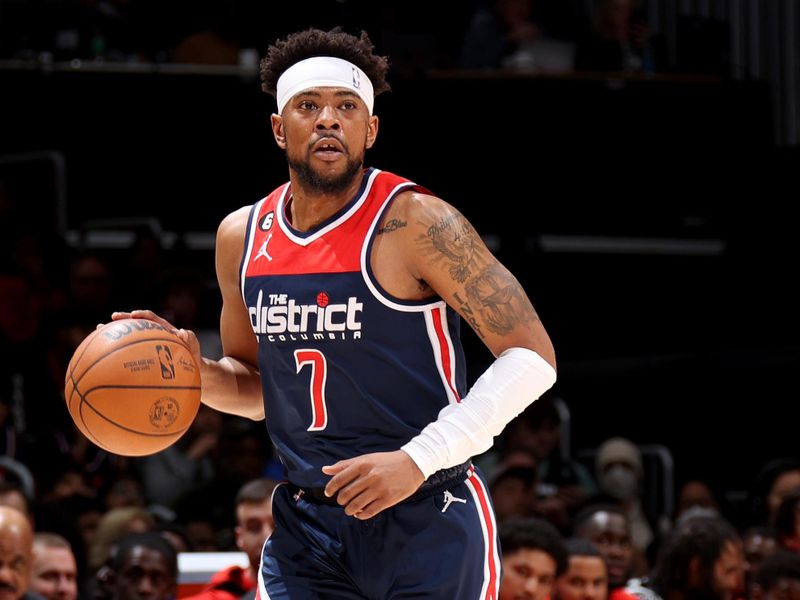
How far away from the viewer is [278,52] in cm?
425

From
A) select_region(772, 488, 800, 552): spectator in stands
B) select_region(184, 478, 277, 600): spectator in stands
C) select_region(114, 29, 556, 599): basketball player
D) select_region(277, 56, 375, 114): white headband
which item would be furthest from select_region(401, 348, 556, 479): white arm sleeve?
select_region(772, 488, 800, 552): spectator in stands

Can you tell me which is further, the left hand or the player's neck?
the player's neck

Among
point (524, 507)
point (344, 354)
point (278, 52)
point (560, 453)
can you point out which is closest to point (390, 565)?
point (344, 354)

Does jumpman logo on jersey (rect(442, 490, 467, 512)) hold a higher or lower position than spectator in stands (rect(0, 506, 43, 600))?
higher

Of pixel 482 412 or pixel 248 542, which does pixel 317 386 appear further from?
pixel 248 542

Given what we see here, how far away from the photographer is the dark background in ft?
34.5

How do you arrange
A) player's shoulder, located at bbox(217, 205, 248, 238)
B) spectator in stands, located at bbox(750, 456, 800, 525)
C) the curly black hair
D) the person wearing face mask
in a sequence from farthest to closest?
the person wearing face mask < spectator in stands, located at bbox(750, 456, 800, 525) < player's shoulder, located at bbox(217, 205, 248, 238) < the curly black hair

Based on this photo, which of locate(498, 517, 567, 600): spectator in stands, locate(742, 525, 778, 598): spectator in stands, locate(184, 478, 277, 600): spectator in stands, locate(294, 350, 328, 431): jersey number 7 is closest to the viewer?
locate(294, 350, 328, 431): jersey number 7

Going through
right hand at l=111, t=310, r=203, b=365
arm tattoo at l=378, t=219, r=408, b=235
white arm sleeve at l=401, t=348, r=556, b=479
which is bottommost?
white arm sleeve at l=401, t=348, r=556, b=479

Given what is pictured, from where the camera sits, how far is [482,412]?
3.72 metres

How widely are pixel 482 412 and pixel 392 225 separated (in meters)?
0.59

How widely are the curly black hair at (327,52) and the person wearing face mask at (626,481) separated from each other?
5083mm

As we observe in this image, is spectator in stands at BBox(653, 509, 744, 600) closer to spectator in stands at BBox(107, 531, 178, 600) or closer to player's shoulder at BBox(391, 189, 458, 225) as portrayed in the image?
spectator in stands at BBox(107, 531, 178, 600)

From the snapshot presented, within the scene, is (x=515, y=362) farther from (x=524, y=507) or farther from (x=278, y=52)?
(x=524, y=507)
